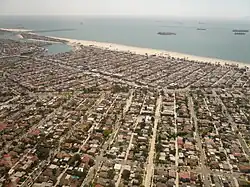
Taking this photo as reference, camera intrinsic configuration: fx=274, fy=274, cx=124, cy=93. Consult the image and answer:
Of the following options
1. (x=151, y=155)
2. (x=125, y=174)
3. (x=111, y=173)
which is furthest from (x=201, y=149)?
(x=111, y=173)

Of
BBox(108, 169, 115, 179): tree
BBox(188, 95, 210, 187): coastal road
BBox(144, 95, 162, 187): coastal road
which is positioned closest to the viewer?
BBox(144, 95, 162, 187): coastal road

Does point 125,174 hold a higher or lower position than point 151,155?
lower

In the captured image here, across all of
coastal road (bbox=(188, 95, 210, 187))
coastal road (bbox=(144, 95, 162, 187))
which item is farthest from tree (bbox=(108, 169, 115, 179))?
coastal road (bbox=(188, 95, 210, 187))

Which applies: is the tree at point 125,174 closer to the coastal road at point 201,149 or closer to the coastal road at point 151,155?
the coastal road at point 151,155

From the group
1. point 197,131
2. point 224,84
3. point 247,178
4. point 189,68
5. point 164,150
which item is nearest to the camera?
point 247,178

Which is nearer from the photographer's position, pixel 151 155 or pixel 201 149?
pixel 151 155

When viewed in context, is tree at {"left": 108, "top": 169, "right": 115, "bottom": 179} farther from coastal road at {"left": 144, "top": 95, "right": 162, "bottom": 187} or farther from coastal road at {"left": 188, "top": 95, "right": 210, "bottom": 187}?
coastal road at {"left": 188, "top": 95, "right": 210, "bottom": 187}

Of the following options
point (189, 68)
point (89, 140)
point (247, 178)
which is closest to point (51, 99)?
point (89, 140)

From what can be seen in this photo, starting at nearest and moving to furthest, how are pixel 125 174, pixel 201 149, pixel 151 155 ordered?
pixel 125 174
pixel 151 155
pixel 201 149

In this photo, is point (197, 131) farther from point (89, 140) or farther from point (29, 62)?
point (29, 62)

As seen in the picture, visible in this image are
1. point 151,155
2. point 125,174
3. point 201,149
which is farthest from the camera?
point 201,149

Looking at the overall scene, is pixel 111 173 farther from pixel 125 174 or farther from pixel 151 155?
pixel 151 155
